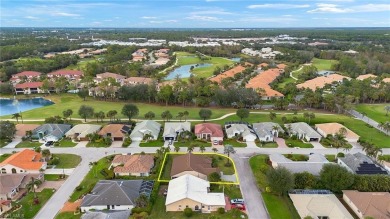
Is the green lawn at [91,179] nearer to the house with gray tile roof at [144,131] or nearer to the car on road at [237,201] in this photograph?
the house with gray tile roof at [144,131]

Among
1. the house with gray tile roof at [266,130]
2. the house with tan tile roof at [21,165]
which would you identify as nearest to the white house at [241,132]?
the house with gray tile roof at [266,130]

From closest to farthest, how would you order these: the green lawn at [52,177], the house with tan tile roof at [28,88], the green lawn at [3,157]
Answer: the green lawn at [52,177], the green lawn at [3,157], the house with tan tile roof at [28,88]

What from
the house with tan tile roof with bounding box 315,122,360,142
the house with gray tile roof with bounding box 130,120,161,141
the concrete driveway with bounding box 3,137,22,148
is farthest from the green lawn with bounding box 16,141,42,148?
the house with tan tile roof with bounding box 315,122,360,142

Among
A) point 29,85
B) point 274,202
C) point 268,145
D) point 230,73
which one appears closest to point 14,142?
point 29,85

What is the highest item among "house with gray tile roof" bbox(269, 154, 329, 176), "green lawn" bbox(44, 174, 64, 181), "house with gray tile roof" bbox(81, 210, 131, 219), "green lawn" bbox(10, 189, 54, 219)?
"house with gray tile roof" bbox(269, 154, 329, 176)

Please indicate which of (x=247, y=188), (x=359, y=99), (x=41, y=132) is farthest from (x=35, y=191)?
(x=359, y=99)

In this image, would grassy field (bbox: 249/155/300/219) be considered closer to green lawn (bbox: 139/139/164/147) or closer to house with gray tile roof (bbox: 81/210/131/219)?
house with gray tile roof (bbox: 81/210/131/219)

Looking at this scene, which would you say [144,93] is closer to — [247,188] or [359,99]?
[247,188]
